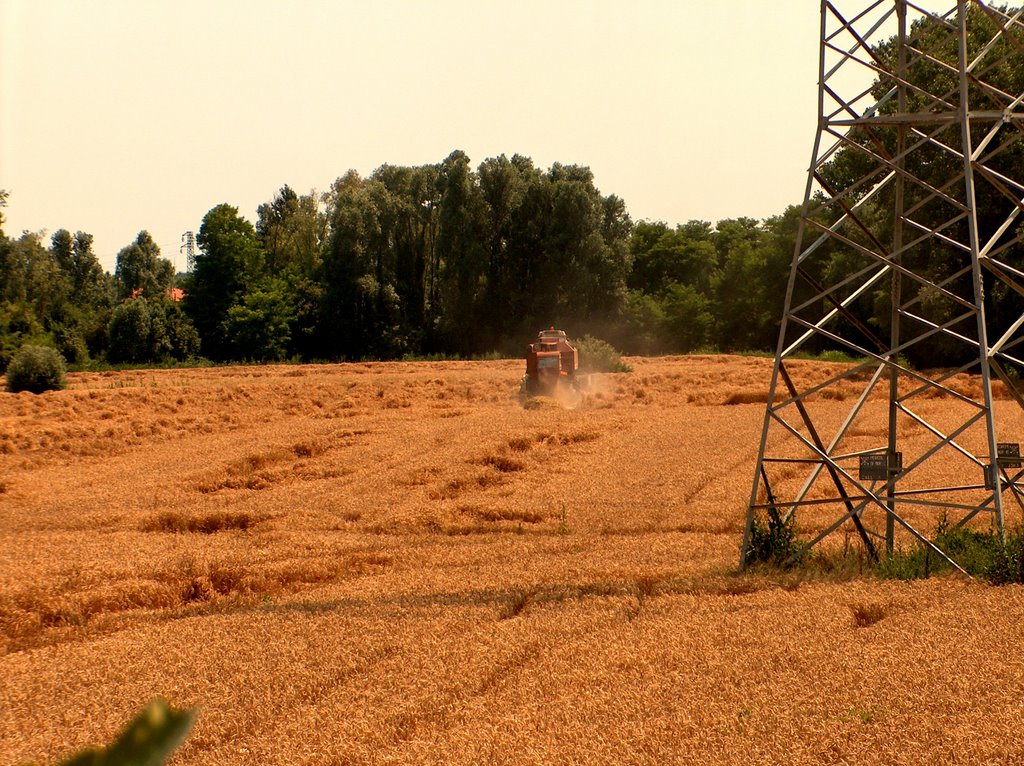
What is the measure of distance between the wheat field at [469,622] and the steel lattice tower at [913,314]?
1.63 meters

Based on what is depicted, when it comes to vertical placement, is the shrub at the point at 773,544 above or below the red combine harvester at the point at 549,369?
below

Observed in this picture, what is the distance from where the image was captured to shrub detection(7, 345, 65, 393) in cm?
3619

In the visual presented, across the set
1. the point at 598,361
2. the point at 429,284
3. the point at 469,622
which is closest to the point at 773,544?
the point at 469,622

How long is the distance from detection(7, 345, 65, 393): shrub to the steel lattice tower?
24.7 meters

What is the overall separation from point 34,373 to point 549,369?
1806 cm

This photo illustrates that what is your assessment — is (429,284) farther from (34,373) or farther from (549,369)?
(549,369)

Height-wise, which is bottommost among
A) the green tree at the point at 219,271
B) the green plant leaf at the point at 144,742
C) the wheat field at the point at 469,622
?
the wheat field at the point at 469,622

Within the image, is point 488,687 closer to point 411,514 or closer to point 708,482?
point 411,514

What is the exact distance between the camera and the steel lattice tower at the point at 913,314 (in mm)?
10906

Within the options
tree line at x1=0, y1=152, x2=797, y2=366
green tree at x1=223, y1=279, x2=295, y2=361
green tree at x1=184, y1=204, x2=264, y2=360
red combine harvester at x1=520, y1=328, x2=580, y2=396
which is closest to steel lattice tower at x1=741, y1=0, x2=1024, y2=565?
red combine harvester at x1=520, y1=328, x2=580, y2=396

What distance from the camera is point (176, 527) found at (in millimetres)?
16141

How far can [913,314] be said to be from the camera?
85.8ft

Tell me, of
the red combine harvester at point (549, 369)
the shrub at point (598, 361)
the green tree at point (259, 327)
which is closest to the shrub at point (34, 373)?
the red combine harvester at point (549, 369)

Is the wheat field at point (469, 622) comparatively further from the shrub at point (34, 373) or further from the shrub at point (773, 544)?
the shrub at point (34, 373)
